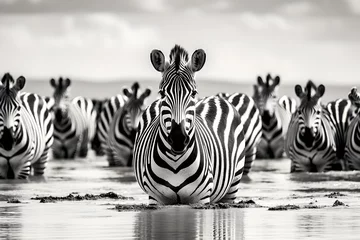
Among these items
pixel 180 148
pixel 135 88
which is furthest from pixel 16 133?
pixel 180 148

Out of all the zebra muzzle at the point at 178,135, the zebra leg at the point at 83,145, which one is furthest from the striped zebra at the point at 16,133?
the zebra leg at the point at 83,145

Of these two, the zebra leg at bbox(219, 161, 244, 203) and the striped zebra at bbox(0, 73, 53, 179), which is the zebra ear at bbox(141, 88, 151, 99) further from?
the zebra leg at bbox(219, 161, 244, 203)

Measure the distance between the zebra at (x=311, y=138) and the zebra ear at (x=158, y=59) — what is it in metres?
9.53

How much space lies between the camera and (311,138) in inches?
923

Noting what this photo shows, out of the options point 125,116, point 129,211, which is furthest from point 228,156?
point 125,116

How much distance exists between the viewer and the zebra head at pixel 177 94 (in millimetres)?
13602

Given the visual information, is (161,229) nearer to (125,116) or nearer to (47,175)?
(47,175)

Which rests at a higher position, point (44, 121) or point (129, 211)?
point (44, 121)

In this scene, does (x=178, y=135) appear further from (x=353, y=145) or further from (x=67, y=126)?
(x=67, y=126)

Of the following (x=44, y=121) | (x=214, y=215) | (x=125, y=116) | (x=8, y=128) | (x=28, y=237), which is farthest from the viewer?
(x=125, y=116)

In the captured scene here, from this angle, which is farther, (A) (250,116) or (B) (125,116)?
(B) (125,116)

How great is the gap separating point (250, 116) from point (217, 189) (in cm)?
706

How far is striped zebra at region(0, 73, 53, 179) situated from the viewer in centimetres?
2077

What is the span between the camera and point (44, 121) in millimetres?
23375
